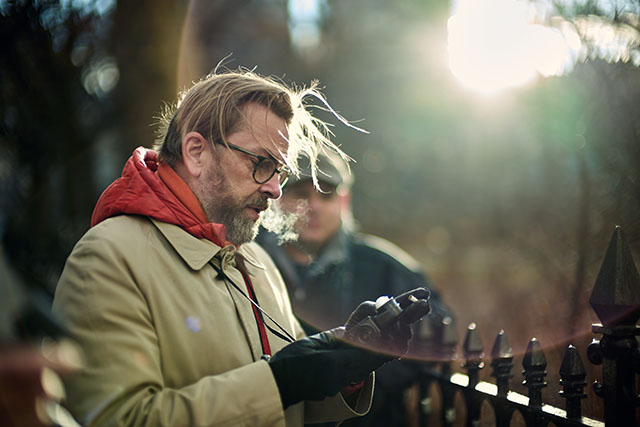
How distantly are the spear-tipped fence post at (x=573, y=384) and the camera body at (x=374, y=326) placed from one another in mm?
641

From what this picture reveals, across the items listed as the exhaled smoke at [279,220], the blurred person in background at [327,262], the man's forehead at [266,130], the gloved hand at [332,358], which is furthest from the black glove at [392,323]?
the blurred person in background at [327,262]

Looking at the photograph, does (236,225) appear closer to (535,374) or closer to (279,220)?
(279,220)

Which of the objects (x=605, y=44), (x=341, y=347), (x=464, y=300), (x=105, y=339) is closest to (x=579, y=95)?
(x=605, y=44)

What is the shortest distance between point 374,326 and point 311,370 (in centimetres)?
26

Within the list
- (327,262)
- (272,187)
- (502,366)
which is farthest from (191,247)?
(327,262)

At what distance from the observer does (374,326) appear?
1.67m

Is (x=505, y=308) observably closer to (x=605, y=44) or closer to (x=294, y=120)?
(x=605, y=44)

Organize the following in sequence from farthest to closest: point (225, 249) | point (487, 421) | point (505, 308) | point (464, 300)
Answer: point (464, 300) < point (505, 308) < point (487, 421) < point (225, 249)

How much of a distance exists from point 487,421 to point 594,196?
1475mm

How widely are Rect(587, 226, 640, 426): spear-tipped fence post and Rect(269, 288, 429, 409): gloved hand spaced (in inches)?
23.4

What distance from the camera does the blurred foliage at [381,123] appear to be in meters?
2.73

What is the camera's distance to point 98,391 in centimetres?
143

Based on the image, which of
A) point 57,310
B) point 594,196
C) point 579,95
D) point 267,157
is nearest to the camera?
point 57,310

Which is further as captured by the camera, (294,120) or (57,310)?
(294,120)
